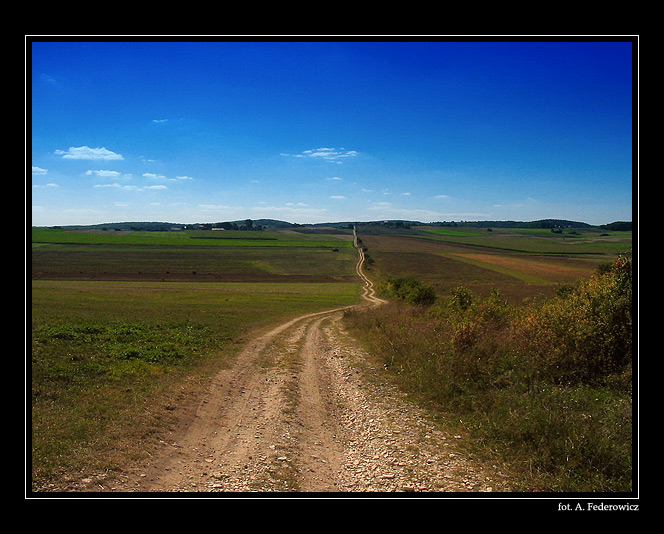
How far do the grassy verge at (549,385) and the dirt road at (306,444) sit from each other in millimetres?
954

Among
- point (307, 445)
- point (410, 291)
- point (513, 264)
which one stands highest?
point (513, 264)

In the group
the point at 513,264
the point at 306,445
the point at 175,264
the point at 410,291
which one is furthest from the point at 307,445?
the point at 513,264

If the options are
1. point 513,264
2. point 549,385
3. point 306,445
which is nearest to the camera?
point 306,445

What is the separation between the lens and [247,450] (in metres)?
7.59

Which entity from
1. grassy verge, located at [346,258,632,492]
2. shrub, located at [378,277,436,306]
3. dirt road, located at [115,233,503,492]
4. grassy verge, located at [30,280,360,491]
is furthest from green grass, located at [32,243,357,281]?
grassy verge, located at [346,258,632,492]

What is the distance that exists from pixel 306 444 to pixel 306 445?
47mm

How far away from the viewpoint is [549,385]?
987 cm

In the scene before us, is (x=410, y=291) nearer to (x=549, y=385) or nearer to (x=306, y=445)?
(x=549, y=385)

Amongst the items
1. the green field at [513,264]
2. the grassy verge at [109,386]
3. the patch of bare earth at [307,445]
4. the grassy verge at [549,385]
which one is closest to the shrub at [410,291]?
the green field at [513,264]

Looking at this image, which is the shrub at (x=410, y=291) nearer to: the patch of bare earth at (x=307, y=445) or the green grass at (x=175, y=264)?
the patch of bare earth at (x=307, y=445)

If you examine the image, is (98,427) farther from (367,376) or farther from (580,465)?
(580,465)

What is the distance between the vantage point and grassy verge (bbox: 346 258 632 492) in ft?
21.6
